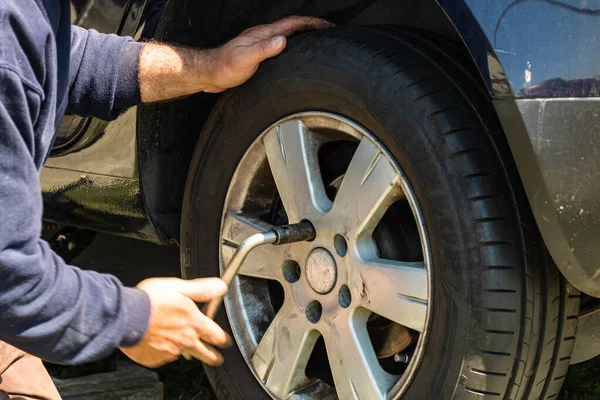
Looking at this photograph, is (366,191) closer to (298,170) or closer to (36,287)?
(298,170)

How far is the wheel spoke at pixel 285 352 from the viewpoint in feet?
6.27

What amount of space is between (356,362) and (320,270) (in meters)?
0.21

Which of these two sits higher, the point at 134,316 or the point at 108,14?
the point at 108,14

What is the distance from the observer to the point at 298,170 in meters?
1.90

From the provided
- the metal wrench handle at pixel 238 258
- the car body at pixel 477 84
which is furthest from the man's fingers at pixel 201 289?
the car body at pixel 477 84

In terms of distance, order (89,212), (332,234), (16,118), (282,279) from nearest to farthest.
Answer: (16,118) < (332,234) < (282,279) < (89,212)

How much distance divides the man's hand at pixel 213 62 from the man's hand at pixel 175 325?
65cm

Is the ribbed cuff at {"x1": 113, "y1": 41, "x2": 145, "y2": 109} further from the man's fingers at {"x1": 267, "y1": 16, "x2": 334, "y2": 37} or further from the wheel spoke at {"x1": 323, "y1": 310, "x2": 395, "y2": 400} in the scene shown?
the wheel spoke at {"x1": 323, "y1": 310, "x2": 395, "y2": 400}

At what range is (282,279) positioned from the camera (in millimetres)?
1954

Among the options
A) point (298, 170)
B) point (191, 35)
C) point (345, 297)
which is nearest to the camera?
point (345, 297)

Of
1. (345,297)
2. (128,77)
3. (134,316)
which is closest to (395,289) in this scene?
(345,297)

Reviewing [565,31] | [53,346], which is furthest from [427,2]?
[53,346]

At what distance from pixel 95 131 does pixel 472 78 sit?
3.38ft

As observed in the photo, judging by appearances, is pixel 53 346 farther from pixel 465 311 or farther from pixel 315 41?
pixel 315 41
